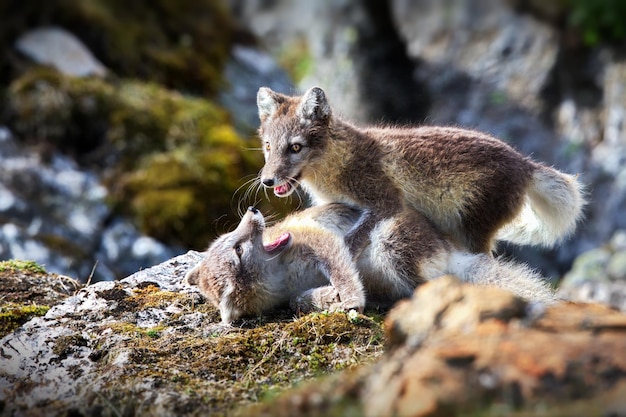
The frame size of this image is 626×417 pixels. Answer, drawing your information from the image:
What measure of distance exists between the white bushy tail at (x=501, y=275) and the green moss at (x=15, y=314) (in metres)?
3.63

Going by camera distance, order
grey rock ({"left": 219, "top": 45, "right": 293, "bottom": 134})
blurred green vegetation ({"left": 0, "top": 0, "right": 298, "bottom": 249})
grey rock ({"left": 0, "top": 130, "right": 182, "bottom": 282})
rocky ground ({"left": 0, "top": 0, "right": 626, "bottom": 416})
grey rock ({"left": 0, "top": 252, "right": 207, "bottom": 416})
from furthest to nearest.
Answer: grey rock ({"left": 219, "top": 45, "right": 293, "bottom": 134}) < blurred green vegetation ({"left": 0, "top": 0, "right": 298, "bottom": 249}) < grey rock ({"left": 0, "top": 130, "right": 182, "bottom": 282}) < grey rock ({"left": 0, "top": 252, "right": 207, "bottom": 416}) < rocky ground ({"left": 0, "top": 0, "right": 626, "bottom": 416})

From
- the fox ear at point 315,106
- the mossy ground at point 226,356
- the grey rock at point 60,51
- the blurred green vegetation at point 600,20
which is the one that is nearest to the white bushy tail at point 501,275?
the mossy ground at point 226,356

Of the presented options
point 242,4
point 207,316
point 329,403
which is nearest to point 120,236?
point 207,316

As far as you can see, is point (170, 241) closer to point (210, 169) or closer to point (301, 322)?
point (210, 169)

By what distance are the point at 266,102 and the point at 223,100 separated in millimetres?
7459

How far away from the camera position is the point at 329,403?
3289 millimetres

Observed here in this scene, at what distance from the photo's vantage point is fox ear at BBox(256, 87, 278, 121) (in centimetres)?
741

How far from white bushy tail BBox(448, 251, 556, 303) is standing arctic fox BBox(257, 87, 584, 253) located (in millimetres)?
447

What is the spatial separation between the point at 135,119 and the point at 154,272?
6.05m

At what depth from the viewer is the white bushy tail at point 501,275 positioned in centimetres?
596

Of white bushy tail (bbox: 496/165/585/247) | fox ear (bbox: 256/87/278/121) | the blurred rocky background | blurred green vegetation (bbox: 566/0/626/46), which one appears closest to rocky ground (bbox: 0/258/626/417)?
fox ear (bbox: 256/87/278/121)

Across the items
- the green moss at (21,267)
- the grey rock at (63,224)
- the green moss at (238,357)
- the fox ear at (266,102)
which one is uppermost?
the grey rock at (63,224)

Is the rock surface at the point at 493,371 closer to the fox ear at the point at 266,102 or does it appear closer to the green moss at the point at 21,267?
the fox ear at the point at 266,102

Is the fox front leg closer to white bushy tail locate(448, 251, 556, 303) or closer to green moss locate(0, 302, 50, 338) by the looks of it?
white bushy tail locate(448, 251, 556, 303)
